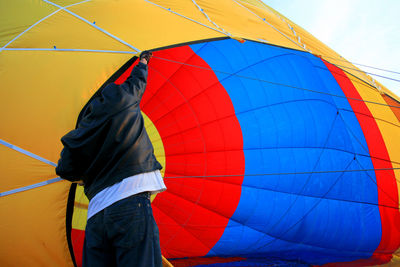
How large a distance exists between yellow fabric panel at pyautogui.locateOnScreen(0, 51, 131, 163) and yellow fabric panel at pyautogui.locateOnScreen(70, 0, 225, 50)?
0.66ft

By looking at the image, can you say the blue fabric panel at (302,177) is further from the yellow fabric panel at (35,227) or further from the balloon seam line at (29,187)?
the balloon seam line at (29,187)

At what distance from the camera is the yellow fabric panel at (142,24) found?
1.95m

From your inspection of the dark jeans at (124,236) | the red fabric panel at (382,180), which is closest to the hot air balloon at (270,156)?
the red fabric panel at (382,180)

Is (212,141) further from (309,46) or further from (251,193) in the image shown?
(309,46)

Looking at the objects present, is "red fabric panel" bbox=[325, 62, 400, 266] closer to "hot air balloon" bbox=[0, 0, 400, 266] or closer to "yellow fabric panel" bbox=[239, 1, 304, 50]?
"hot air balloon" bbox=[0, 0, 400, 266]

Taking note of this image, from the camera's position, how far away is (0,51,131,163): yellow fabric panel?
1771 millimetres

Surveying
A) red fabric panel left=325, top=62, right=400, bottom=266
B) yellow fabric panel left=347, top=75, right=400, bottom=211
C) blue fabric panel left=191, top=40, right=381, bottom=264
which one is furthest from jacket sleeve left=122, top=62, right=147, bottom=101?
yellow fabric panel left=347, top=75, right=400, bottom=211

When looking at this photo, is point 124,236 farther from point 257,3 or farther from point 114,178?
point 257,3

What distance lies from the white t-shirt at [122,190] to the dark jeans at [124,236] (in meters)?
0.02

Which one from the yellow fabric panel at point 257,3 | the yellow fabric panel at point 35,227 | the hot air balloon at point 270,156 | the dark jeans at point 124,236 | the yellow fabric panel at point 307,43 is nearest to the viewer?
the dark jeans at point 124,236

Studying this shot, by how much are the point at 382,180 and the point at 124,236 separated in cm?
325

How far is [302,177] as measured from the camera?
11.8 ft

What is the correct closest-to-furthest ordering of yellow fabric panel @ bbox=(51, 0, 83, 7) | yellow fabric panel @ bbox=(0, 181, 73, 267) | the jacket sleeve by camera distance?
the jacket sleeve
yellow fabric panel @ bbox=(0, 181, 73, 267)
yellow fabric panel @ bbox=(51, 0, 83, 7)

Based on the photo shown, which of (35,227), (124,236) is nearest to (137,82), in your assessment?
(124,236)
